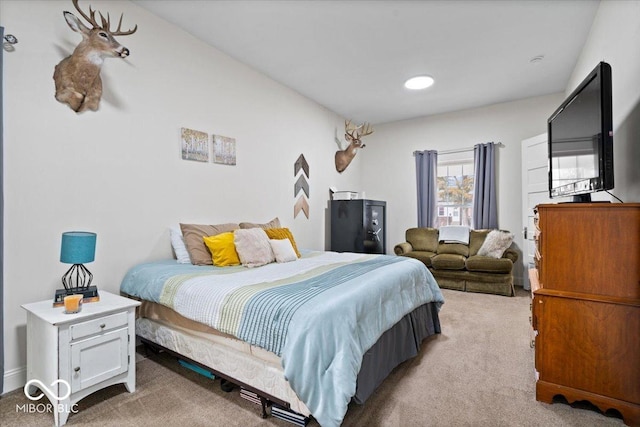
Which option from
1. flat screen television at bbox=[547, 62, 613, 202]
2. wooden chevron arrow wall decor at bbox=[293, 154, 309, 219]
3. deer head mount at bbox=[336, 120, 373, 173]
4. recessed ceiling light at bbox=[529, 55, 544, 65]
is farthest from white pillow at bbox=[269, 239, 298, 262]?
recessed ceiling light at bbox=[529, 55, 544, 65]

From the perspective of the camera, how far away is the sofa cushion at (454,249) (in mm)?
4773

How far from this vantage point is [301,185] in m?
4.59

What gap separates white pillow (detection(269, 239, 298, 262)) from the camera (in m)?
2.96

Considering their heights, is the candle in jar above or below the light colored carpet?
above

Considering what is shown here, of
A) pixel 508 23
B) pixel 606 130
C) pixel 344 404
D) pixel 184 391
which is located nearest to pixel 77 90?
pixel 184 391

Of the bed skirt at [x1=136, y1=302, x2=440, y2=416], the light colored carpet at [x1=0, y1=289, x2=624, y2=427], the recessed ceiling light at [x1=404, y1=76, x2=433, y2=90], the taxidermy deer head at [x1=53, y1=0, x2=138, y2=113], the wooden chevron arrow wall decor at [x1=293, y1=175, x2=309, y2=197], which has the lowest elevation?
the light colored carpet at [x1=0, y1=289, x2=624, y2=427]

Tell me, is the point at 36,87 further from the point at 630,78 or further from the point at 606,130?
the point at 630,78

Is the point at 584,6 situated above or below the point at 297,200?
above

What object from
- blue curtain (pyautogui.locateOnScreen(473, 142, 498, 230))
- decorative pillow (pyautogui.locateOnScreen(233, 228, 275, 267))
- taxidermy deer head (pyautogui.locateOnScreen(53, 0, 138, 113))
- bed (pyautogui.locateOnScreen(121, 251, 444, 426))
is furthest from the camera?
blue curtain (pyautogui.locateOnScreen(473, 142, 498, 230))

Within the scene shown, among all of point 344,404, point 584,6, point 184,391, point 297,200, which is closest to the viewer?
point 344,404

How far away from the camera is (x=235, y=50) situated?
3334 mm

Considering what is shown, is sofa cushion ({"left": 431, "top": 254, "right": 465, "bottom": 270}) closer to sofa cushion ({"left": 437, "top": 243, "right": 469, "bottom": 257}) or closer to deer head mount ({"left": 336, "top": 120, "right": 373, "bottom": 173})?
sofa cushion ({"left": 437, "top": 243, "right": 469, "bottom": 257})

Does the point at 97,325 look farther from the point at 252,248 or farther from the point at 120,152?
the point at 120,152

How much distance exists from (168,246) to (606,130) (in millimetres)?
3273
